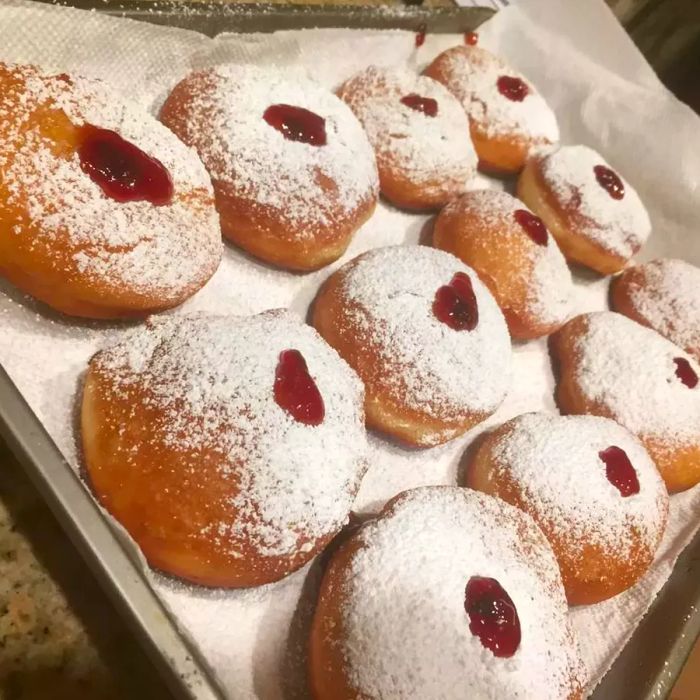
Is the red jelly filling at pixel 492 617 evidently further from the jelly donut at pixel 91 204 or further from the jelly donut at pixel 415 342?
the jelly donut at pixel 91 204

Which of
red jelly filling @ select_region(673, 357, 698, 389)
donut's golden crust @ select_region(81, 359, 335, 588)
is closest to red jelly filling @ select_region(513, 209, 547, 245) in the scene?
red jelly filling @ select_region(673, 357, 698, 389)

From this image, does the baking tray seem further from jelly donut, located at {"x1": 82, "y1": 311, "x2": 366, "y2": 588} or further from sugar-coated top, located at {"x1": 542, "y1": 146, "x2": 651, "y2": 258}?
sugar-coated top, located at {"x1": 542, "y1": 146, "x2": 651, "y2": 258}

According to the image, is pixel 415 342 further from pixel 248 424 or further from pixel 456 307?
pixel 248 424

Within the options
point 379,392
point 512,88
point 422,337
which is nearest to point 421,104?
point 512,88

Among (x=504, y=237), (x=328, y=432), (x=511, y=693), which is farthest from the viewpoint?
(x=504, y=237)

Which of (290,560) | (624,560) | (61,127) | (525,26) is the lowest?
(290,560)

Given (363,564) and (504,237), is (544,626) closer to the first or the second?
(363,564)

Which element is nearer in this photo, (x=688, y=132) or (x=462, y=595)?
(x=462, y=595)

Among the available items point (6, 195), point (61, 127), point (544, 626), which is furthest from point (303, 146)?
point (544, 626)

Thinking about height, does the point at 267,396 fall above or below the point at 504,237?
below
